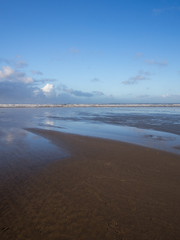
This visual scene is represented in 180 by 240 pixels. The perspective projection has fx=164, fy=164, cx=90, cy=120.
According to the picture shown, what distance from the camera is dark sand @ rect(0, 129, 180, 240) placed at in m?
3.01

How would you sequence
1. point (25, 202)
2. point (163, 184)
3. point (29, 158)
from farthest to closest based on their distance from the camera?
1. point (29, 158)
2. point (163, 184)
3. point (25, 202)

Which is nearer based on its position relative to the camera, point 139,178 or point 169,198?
point 169,198

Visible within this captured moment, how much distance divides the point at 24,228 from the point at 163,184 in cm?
369

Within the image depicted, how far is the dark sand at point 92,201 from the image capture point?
3014 mm

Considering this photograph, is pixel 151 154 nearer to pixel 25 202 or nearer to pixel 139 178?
pixel 139 178

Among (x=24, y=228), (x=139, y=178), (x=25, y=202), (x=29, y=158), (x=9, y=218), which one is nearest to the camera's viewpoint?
(x=24, y=228)

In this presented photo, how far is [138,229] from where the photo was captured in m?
3.06

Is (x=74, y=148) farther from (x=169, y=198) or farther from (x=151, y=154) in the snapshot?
(x=169, y=198)

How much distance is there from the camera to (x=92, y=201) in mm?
3891

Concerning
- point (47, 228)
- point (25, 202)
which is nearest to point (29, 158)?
point (25, 202)

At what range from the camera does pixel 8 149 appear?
7965 mm

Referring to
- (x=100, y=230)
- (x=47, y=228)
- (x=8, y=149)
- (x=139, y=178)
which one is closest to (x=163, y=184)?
(x=139, y=178)

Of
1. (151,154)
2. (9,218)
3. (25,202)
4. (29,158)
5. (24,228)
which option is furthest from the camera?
(151,154)

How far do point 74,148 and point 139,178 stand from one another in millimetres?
4132
